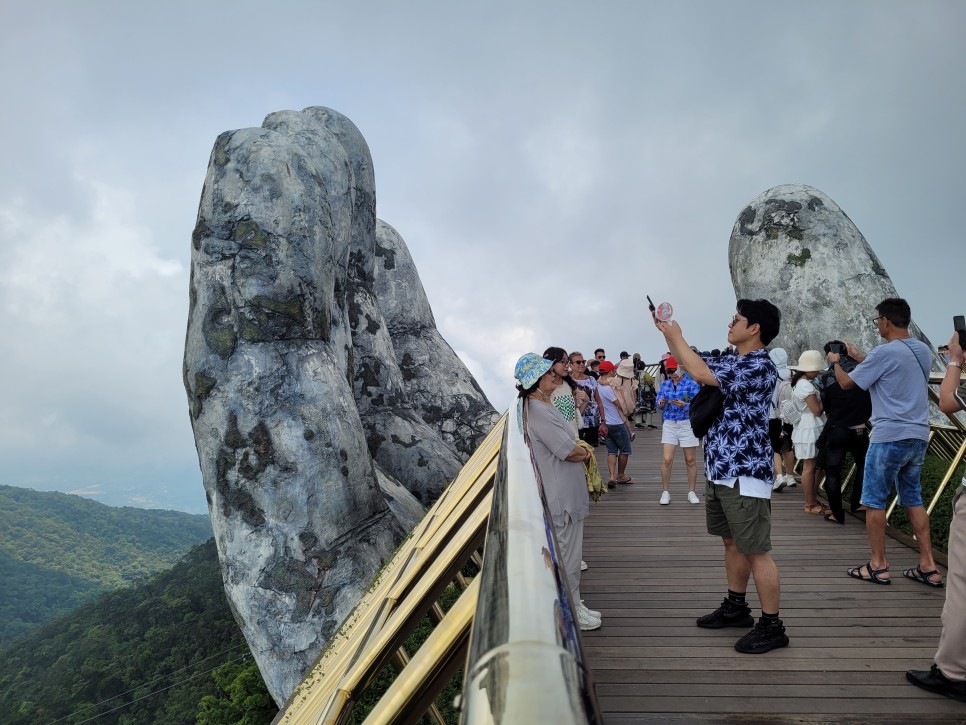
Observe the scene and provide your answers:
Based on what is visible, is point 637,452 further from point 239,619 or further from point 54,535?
point 54,535

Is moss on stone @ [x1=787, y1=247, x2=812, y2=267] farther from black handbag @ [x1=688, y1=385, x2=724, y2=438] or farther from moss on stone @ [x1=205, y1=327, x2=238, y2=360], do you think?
black handbag @ [x1=688, y1=385, x2=724, y2=438]

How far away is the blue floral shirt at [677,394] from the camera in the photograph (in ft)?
21.3

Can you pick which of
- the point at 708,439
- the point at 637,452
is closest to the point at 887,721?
the point at 708,439

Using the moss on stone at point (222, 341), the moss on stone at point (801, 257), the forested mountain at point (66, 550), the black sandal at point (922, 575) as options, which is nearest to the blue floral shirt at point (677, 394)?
the black sandal at point (922, 575)

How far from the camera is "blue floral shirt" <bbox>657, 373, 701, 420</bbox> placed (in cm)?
648

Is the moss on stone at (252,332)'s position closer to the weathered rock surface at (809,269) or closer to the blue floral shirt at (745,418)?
the blue floral shirt at (745,418)

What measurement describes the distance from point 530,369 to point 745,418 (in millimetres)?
1087

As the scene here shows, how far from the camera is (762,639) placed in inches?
131

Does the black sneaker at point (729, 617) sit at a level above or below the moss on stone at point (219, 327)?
below

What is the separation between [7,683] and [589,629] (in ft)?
80.4

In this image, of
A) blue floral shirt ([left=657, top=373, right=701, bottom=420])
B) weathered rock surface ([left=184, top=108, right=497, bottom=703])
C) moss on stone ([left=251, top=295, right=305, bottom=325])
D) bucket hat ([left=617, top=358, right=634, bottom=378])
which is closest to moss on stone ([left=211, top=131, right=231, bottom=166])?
weathered rock surface ([left=184, top=108, right=497, bottom=703])

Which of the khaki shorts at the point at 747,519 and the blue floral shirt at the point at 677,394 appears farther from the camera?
the blue floral shirt at the point at 677,394

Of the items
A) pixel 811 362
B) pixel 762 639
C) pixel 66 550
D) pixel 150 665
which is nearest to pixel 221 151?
pixel 811 362

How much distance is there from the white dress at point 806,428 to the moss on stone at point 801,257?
917 centimetres
